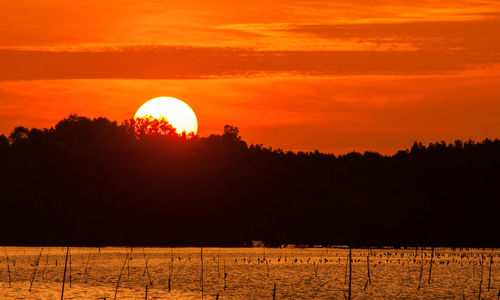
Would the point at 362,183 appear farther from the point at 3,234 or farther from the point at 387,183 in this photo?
the point at 3,234

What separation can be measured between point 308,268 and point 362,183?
97379 millimetres

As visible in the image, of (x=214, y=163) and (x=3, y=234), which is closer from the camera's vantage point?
(x=3, y=234)

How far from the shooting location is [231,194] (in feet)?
534

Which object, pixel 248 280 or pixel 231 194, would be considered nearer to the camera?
pixel 248 280

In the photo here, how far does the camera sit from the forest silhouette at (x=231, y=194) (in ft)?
488

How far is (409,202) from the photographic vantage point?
6555 inches

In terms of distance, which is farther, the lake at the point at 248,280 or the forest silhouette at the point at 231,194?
the forest silhouette at the point at 231,194

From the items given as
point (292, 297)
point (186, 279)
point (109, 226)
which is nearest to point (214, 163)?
point (109, 226)

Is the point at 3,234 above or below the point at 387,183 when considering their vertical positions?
below

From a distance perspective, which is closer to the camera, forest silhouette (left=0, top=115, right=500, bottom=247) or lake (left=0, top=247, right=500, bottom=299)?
lake (left=0, top=247, right=500, bottom=299)

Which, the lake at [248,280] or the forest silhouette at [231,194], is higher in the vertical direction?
the forest silhouette at [231,194]

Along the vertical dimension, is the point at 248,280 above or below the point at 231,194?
below

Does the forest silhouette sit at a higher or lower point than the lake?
higher

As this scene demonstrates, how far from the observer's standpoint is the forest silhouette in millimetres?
148625
